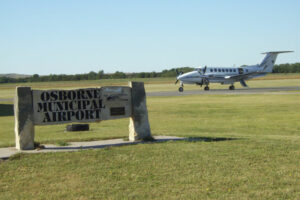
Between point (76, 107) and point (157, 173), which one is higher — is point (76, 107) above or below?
above

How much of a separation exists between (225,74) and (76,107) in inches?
1856

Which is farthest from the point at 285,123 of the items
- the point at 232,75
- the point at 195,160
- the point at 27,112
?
the point at 232,75

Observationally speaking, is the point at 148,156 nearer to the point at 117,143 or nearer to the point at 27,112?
the point at 117,143

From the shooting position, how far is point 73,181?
25.1ft

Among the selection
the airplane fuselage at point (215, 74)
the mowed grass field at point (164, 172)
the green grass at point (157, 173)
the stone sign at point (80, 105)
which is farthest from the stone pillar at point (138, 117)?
the airplane fuselage at point (215, 74)

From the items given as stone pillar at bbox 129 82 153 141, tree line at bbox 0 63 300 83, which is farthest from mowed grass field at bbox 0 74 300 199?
tree line at bbox 0 63 300 83

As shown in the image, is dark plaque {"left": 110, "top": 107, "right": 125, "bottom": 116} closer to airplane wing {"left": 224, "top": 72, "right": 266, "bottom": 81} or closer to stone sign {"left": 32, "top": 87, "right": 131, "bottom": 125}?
stone sign {"left": 32, "top": 87, "right": 131, "bottom": 125}

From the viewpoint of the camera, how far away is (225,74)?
185 ft

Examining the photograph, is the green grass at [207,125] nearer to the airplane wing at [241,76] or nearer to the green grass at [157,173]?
the green grass at [157,173]

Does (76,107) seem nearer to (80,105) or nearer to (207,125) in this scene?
(80,105)

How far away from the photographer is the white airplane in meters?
54.8

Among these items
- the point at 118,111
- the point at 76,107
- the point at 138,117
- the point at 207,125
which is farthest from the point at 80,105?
the point at 207,125

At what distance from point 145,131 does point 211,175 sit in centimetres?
389

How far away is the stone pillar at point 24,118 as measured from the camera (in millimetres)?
10078
